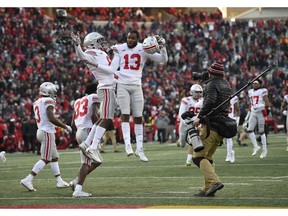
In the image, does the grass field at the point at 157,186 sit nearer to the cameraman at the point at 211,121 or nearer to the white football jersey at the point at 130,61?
the cameraman at the point at 211,121

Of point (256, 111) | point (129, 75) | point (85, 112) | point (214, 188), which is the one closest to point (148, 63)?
point (256, 111)

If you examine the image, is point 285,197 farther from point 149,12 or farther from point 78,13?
point 149,12

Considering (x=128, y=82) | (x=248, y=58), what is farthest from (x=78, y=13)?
(x=128, y=82)

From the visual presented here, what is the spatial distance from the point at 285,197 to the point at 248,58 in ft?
76.3

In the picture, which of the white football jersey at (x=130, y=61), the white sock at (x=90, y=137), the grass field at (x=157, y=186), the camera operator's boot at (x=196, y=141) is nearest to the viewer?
the grass field at (x=157, y=186)

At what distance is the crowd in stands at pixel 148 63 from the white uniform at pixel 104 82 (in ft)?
47.4

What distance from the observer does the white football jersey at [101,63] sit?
11.5 metres

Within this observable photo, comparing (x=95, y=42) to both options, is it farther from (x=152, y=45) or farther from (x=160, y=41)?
(x=160, y=41)

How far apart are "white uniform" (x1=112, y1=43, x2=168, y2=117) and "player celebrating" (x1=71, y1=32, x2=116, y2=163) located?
33 centimetres

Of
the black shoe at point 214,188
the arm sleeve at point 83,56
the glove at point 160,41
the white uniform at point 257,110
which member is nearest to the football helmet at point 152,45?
the glove at point 160,41

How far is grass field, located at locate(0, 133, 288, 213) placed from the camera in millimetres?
10133

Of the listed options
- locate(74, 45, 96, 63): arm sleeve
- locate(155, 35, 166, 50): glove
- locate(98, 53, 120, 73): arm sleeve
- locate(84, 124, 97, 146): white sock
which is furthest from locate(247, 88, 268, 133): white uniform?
locate(74, 45, 96, 63): arm sleeve

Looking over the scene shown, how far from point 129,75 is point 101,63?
81 cm
